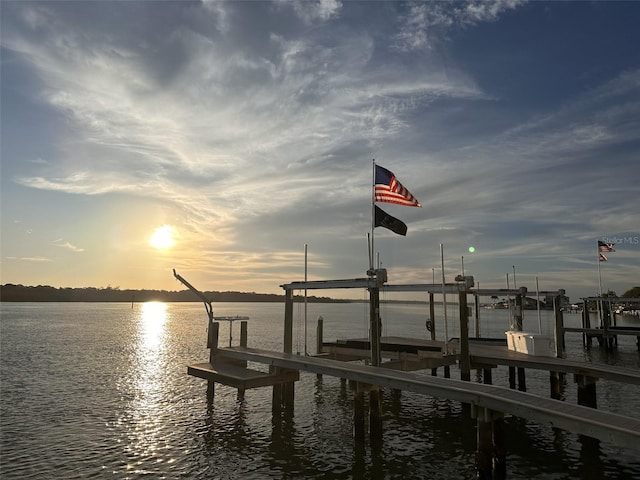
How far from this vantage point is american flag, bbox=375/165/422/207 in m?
16.5

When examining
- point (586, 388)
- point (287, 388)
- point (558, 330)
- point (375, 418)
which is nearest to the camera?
point (375, 418)

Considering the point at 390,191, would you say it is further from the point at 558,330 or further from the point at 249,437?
the point at 558,330

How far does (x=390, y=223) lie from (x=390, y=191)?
124 cm

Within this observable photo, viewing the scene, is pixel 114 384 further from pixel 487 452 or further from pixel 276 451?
pixel 487 452

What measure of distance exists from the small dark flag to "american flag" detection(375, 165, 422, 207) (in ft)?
1.88

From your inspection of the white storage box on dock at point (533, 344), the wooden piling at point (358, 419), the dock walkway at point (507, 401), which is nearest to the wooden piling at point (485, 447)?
the dock walkway at point (507, 401)

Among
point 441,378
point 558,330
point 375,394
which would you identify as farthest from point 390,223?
point 558,330

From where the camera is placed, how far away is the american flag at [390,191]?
16.5 meters

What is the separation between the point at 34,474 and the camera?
11914mm

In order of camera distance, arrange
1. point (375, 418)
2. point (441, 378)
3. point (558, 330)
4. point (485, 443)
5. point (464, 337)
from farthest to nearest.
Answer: point (558, 330), point (464, 337), point (375, 418), point (441, 378), point (485, 443)

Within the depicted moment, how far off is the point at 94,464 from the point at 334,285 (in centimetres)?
930

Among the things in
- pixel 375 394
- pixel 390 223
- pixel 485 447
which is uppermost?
pixel 390 223

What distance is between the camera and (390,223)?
1631 cm

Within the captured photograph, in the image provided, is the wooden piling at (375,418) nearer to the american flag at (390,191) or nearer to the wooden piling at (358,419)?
the wooden piling at (358,419)
